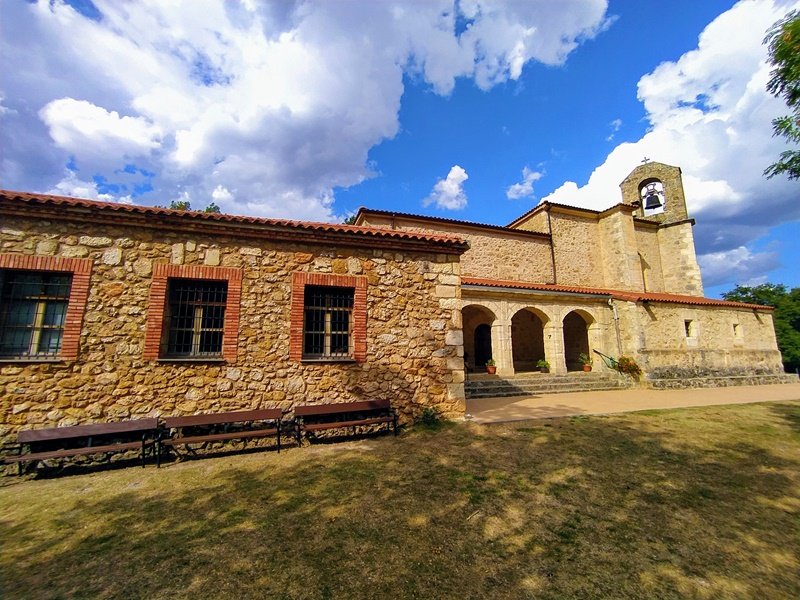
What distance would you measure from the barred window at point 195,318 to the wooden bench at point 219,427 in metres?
1.13

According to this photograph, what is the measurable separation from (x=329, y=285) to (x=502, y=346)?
815 cm

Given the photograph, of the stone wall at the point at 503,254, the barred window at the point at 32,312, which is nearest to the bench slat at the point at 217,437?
the barred window at the point at 32,312

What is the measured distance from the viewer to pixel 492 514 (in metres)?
3.46

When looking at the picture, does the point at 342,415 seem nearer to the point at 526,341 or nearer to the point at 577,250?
the point at 526,341

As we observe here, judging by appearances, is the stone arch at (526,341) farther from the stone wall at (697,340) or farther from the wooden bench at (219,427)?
the wooden bench at (219,427)

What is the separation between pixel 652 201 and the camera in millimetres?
20250

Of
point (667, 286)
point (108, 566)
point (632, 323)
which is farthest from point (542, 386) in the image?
point (667, 286)

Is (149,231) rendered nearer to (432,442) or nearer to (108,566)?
(108,566)

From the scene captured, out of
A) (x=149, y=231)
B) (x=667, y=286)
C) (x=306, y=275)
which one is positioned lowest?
(x=306, y=275)

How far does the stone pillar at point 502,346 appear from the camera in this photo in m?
12.5

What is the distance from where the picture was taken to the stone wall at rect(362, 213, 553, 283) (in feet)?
52.7

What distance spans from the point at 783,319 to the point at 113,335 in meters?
44.1

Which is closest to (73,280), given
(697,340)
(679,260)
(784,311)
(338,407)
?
(338,407)

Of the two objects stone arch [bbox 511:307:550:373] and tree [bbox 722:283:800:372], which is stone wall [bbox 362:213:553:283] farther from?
tree [bbox 722:283:800:372]
